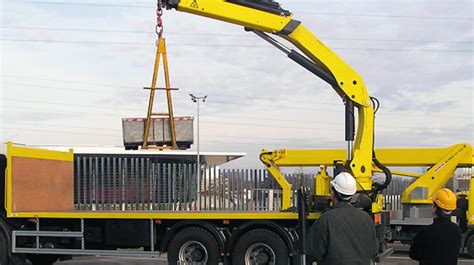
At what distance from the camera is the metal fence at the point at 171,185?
23281 millimetres

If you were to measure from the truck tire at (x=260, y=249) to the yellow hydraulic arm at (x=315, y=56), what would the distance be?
1795 millimetres

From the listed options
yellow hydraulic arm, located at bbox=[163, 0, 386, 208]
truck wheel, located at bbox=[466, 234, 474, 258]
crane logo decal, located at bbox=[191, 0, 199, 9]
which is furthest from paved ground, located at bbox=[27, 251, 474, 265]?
crane logo decal, located at bbox=[191, 0, 199, 9]

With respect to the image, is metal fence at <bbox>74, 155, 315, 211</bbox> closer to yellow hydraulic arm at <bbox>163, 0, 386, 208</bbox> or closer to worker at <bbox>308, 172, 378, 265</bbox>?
yellow hydraulic arm at <bbox>163, 0, 386, 208</bbox>

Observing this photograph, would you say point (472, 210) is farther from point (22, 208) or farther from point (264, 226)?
point (22, 208)

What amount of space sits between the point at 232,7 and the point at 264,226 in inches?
157

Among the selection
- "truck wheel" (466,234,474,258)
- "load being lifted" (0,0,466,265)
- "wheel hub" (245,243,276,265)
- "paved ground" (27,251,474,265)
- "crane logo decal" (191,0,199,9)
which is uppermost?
"crane logo decal" (191,0,199,9)

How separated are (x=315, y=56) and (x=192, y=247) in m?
4.23

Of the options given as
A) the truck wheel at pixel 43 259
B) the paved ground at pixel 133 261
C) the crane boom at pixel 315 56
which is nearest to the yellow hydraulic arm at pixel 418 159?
the paved ground at pixel 133 261

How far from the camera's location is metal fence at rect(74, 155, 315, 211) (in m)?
23.3

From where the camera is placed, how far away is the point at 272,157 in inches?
605

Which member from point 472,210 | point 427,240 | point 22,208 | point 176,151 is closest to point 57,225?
point 22,208

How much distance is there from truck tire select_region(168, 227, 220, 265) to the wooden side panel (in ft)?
11.0

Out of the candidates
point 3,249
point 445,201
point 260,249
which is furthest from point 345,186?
point 3,249

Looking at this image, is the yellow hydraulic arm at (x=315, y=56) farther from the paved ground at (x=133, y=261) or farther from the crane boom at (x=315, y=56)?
the paved ground at (x=133, y=261)
